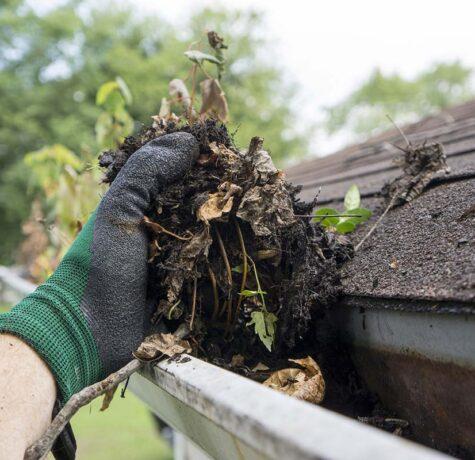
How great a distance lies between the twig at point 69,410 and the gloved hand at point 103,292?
46mm

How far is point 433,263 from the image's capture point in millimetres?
852

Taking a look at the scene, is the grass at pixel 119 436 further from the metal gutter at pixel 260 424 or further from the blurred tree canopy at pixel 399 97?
the blurred tree canopy at pixel 399 97

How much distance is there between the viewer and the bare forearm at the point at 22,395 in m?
0.80

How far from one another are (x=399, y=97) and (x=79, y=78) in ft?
55.4

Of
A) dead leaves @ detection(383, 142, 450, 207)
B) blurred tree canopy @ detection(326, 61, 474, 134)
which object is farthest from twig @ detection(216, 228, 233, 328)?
blurred tree canopy @ detection(326, 61, 474, 134)

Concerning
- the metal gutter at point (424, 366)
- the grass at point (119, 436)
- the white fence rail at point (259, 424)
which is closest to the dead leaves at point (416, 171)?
the metal gutter at point (424, 366)

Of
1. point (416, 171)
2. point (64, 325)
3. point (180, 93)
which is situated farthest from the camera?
point (180, 93)

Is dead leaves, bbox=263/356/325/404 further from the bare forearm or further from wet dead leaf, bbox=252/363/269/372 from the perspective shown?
the bare forearm

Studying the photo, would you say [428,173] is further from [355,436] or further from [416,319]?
[355,436]

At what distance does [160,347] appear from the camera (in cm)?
96

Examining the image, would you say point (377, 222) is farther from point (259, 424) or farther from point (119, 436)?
point (119, 436)

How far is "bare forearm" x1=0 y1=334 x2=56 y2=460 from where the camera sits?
2.62 feet

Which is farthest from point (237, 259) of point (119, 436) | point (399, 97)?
point (399, 97)

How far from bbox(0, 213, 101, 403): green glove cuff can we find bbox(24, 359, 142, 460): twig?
48mm
